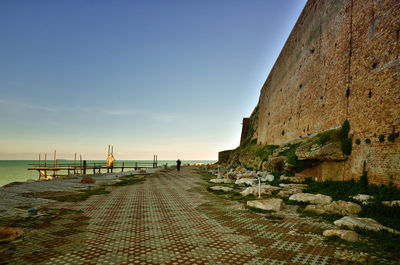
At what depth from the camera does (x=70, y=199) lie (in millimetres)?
8586

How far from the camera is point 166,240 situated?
4277 millimetres

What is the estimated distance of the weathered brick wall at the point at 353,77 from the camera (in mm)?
7609

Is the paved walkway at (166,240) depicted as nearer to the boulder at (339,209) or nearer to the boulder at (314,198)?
the boulder at (339,209)

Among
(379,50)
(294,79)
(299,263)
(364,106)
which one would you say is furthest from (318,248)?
(294,79)

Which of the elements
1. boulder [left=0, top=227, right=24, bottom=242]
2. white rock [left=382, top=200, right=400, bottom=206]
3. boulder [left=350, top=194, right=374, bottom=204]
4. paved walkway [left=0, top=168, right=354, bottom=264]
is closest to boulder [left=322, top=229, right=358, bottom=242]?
paved walkway [left=0, top=168, right=354, bottom=264]

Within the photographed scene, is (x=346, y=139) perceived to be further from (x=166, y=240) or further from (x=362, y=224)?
(x=166, y=240)

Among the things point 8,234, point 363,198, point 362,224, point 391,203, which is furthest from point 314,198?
point 8,234

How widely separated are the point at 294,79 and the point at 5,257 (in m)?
20.0

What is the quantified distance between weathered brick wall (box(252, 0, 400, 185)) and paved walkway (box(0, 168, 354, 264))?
4.91 metres

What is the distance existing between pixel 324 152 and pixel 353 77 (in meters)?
3.57

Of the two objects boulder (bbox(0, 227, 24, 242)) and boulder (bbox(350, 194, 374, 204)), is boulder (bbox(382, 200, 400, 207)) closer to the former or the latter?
boulder (bbox(350, 194, 374, 204))

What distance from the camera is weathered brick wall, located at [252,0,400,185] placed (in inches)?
300

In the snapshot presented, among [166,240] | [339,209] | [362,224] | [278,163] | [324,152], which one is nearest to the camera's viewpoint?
[166,240]

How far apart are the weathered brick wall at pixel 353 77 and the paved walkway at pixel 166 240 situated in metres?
4.91
